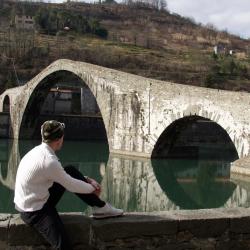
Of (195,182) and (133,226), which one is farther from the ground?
(133,226)

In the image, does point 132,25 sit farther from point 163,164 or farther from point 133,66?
point 163,164

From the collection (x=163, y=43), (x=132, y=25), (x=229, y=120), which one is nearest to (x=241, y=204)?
→ (x=229, y=120)

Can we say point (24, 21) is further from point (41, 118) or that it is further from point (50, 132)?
point (50, 132)

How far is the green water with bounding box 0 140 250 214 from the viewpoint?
14.1 meters

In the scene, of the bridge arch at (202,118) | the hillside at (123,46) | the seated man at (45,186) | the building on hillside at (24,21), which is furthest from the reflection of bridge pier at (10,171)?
the building on hillside at (24,21)

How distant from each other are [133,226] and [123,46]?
3200 inches

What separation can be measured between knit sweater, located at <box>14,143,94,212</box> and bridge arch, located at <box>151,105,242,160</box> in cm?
1625

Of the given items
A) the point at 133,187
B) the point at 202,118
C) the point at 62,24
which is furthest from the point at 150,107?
the point at 62,24

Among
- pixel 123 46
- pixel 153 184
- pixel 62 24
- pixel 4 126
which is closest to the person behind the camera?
pixel 153 184

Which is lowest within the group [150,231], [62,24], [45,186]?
[150,231]

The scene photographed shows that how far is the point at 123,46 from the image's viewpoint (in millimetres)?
85000

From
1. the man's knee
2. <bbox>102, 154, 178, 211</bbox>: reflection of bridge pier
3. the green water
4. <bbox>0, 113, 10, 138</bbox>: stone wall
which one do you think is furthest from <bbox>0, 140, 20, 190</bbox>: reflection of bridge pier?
<bbox>0, 113, 10, 138</bbox>: stone wall

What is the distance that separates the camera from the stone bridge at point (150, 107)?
20047mm

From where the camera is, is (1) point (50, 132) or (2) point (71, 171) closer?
(1) point (50, 132)
